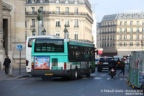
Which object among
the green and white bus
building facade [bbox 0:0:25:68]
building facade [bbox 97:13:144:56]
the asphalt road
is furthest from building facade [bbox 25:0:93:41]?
the asphalt road

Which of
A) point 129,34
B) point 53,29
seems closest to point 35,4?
point 53,29

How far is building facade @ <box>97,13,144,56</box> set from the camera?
486ft

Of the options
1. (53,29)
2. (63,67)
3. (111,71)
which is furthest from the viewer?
(53,29)

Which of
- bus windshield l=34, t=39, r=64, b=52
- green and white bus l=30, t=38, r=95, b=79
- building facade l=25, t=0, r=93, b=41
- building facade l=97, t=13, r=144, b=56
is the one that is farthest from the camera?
building facade l=97, t=13, r=144, b=56

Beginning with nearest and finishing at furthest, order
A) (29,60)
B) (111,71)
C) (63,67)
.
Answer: (63,67), (29,60), (111,71)

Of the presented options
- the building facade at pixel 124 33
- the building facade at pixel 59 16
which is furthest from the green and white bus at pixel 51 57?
the building facade at pixel 124 33

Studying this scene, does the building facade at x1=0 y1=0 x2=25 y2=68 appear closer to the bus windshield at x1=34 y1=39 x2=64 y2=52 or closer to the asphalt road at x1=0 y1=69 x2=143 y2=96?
the bus windshield at x1=34 y1=39 x2=64 y2=52

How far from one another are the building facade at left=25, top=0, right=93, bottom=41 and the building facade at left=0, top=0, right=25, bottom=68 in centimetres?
5358

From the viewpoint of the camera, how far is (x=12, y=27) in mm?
49188

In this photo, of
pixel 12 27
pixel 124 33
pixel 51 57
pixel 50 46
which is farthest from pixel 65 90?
pixel 124 33

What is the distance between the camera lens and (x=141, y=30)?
5920 inches

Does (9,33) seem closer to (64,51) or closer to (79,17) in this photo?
(64,51)

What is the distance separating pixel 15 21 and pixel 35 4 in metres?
56.5

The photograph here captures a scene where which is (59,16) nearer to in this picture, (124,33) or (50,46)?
(124,33)
